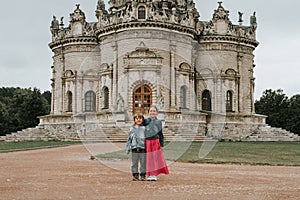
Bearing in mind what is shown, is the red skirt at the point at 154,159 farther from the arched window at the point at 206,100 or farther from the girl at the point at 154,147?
the arched window at the point at 206,100

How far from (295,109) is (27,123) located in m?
33.4

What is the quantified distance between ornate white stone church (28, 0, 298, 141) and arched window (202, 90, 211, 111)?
98 mm

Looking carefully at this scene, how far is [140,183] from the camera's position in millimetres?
12320

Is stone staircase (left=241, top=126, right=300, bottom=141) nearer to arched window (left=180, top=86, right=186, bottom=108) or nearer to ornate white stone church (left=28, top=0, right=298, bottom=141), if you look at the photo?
ornate white stone church (left=28, top=0, right=298, bottom=141)

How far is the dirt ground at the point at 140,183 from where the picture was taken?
10.4 meters

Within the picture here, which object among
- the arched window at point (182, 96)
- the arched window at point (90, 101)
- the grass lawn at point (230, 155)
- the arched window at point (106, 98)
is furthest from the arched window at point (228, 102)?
the grass lawn at point (230, 155)

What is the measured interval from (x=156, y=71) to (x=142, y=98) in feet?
8.32

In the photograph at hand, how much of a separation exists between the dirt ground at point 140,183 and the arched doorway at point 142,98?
22794 millimetres

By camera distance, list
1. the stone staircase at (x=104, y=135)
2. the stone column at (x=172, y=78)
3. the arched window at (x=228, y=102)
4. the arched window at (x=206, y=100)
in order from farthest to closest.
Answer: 1. the arched window at (x=228, y=102)
2. the arched window at (x=206, y=100)
3. the stone column at (x=172, y=78)
4. the stone staircase at (x=104, y=135)

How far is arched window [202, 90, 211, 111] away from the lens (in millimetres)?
46953

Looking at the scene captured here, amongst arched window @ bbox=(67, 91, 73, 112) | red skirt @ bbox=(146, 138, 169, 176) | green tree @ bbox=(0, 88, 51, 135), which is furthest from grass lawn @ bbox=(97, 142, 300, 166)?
green tree @ bbox=(0, 88, 51, 135)

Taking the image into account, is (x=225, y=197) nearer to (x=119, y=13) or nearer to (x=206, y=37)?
(x=119, y=13)

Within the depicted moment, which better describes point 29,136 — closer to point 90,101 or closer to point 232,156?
point 90,101

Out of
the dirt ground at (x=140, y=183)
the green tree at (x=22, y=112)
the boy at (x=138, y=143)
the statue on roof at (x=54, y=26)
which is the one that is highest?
the statue on roof at (x=54, y=26)
